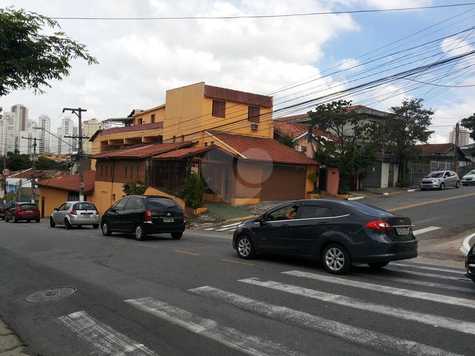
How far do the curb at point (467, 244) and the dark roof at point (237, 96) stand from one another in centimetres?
2186

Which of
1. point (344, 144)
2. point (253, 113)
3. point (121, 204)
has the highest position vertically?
point (253, 113)

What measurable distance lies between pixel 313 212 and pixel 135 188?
2382cm

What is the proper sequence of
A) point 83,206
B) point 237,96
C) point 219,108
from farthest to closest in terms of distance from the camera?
point 237,96, point 219,108, point 83,206

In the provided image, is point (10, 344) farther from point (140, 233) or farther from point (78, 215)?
point (78, 215)

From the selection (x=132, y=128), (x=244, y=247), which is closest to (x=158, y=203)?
(x=244, y=247)

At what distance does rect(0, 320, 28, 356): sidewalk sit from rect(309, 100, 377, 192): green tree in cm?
3287

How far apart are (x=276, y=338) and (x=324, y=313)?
133 centimetres

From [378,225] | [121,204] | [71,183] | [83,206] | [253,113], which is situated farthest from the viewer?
[71,183]

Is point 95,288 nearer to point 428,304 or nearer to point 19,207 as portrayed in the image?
point 428,304

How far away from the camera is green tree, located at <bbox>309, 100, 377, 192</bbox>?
37.4 metres

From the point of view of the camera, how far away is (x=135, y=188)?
3294 centimetres

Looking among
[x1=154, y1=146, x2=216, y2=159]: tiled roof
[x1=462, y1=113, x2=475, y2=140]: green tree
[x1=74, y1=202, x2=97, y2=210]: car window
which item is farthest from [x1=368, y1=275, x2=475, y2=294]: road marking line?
[x1=462, y1=113, x2=475, y2=140]: green tree

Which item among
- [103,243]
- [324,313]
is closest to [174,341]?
[324,313]

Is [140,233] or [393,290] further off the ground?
[393,290]
